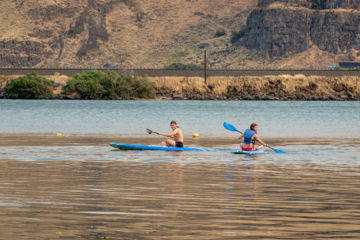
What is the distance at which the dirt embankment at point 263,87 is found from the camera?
138125 millimetres

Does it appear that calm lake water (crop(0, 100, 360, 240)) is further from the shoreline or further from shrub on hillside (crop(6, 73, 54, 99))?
shrub on hillside (crop(6, 73, 54, 99))

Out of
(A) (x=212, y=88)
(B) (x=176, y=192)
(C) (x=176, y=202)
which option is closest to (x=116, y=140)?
(B) (x=176, y=192)

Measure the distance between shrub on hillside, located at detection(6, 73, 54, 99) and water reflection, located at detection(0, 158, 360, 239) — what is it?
320 ft

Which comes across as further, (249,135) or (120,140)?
(120,140)

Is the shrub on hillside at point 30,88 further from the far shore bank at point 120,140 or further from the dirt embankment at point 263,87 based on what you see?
the far shore bank at point 120,140

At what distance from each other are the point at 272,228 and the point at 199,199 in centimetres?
431

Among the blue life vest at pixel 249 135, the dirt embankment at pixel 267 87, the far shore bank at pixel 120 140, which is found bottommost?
the dirt embankment at pixel 267 87

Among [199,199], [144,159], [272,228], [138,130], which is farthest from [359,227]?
[138,130]

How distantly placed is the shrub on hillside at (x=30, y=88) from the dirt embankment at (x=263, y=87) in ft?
33.3

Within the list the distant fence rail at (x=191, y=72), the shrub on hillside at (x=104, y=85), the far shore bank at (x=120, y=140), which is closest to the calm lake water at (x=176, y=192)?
the far shore bank at (x=120, y=140)

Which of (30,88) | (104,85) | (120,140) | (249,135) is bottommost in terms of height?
(30,88)

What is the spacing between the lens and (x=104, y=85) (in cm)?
12769

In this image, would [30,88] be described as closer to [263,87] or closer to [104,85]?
[104,85]

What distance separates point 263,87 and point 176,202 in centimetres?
12205
